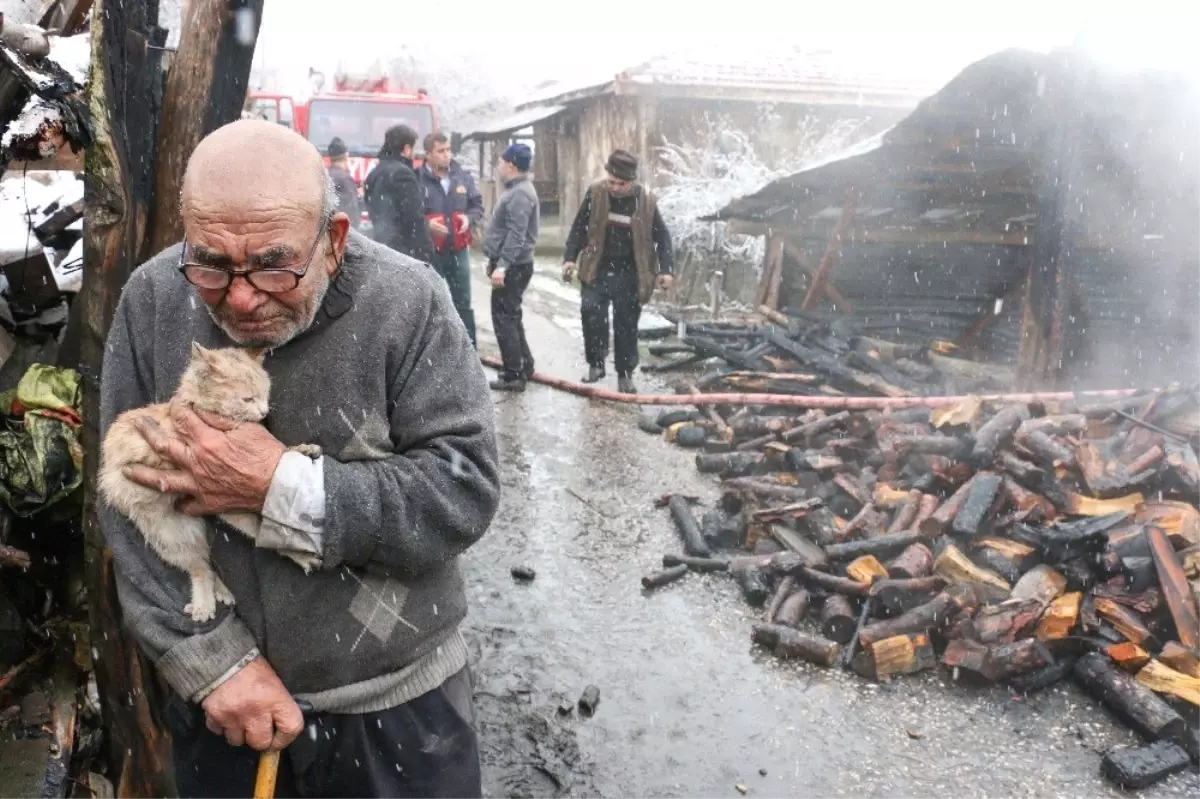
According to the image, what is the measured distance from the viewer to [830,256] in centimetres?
1127

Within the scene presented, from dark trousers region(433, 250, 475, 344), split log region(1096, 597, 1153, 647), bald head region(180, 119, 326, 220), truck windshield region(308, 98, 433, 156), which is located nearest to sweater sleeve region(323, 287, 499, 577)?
bald head region(180, 119, 326, 220)

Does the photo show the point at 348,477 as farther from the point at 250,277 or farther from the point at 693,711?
the point at 693,711

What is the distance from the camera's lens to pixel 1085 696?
4.26m

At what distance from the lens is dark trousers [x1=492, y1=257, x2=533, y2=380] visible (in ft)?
29.6

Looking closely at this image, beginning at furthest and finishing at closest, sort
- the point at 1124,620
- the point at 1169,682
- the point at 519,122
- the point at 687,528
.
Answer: the point at 519,122 < the point at 687,528 < the point at 1124,620 < the point at 1169,682

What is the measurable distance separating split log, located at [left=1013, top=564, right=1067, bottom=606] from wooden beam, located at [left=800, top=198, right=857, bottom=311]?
6827 mm

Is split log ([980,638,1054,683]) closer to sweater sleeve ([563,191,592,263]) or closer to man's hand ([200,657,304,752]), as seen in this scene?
man's hand ([200,657,304,752])

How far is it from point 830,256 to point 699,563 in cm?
683

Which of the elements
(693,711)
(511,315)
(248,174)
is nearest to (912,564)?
(693,711)

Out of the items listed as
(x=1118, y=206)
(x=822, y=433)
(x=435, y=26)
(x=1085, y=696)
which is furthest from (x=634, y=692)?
(x=435, y=26)

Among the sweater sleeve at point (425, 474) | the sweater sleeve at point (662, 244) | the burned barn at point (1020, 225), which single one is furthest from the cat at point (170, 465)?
the sweater sleeve at point (662, 244)

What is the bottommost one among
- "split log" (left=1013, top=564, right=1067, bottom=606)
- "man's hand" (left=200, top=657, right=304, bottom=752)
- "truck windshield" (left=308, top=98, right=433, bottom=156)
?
"split log" (left=1013, top=564, right=1067, bottom=606)

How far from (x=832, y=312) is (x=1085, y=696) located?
322 inches

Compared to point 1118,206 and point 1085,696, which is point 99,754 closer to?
point 1085,696
